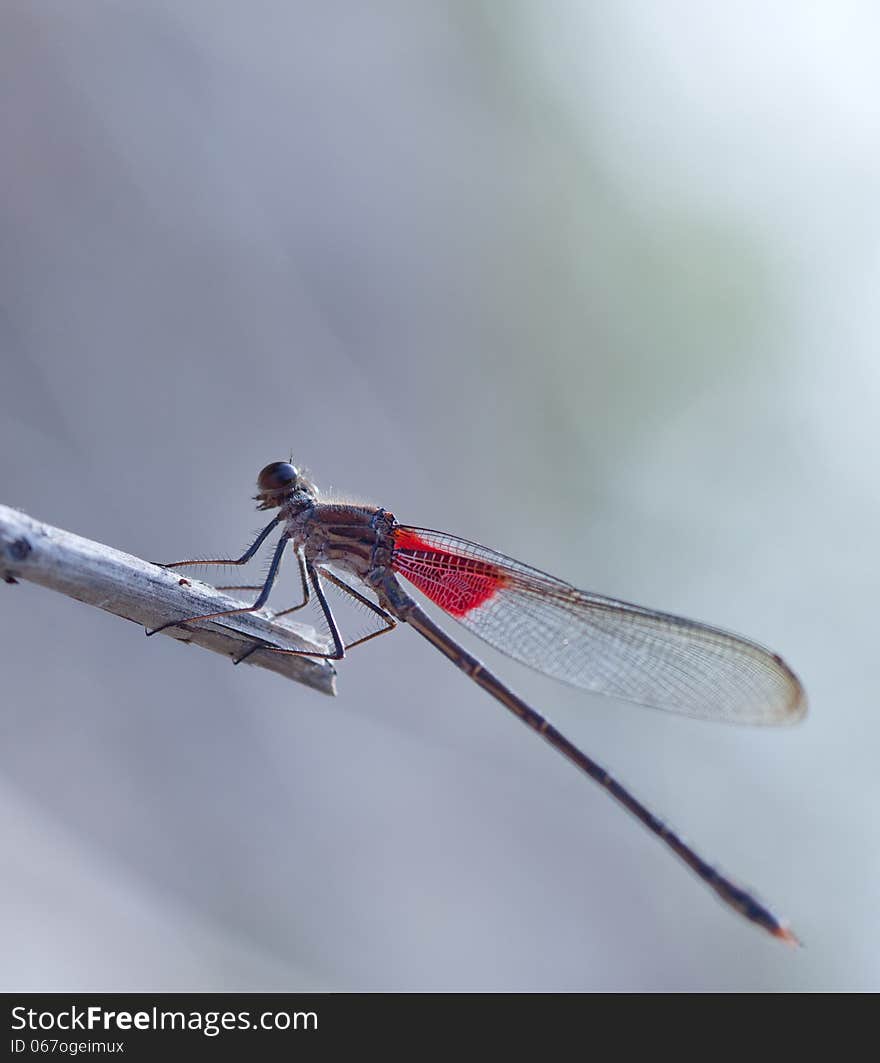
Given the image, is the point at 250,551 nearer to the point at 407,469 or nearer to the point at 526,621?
the point at 526,621

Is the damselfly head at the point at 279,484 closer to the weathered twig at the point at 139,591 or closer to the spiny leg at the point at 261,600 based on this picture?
the spiny leg at the point at 261,600

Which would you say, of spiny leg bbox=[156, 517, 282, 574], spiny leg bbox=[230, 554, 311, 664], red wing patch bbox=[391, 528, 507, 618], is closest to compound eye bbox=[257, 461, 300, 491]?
spiny leg bbox=[156, 517, 282, 574]

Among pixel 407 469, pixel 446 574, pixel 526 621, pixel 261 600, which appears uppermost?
pixel 407 469

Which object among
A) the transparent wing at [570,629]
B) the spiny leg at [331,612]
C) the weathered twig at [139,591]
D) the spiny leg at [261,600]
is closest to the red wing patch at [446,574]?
the transparent wing at [570,629]

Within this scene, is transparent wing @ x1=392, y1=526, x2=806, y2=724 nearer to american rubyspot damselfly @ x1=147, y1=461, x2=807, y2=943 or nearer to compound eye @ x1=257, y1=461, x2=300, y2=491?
american rubyspot damselfly @ x1=147, y1=461, x2=807, y2=943

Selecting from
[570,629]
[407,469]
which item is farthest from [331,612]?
[407,469]
